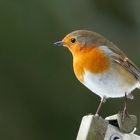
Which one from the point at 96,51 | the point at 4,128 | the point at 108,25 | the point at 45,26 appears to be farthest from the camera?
the point at 108,25

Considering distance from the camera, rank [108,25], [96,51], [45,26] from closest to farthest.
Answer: [96,51] → [45,26] → [108,25]

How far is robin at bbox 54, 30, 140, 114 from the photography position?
5.38 metres

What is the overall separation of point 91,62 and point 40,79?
4.69m

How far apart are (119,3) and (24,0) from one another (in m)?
1.63

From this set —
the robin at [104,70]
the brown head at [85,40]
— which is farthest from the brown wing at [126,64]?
the brown head at [85,40]

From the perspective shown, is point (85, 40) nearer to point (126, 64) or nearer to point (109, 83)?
point (126, 64)

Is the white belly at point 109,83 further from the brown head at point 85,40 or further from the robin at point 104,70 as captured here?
the brown head at point 85,40

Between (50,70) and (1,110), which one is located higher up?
(50,70)

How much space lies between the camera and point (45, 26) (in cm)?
1031

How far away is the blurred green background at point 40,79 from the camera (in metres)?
9.75

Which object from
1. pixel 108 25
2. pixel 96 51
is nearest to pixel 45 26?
pixel 108 25

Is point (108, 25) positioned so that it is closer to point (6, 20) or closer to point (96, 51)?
point (6, 20)

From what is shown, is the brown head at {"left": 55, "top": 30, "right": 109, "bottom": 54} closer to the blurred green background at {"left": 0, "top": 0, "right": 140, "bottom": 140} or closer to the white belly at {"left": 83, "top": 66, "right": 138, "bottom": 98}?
the white belly at {"left": 83, "top": 66, "right": 138, "bottom": 98}

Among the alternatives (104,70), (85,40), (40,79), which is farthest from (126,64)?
(40,79)
